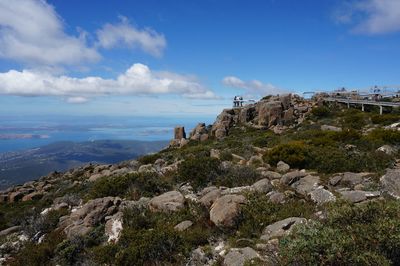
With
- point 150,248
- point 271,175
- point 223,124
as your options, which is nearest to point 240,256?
point 150,248

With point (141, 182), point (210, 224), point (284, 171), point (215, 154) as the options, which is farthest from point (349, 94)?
point (210, 224)

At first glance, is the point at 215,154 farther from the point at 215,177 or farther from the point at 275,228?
the point at 275,228

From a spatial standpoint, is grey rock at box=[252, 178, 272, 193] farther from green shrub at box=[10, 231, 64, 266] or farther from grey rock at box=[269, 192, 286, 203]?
green shrub at box=[10, 231, 64, 266]

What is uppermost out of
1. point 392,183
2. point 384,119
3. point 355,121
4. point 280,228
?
point 384,119

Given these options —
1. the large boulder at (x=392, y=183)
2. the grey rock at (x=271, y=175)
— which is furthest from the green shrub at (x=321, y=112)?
the large boulder at (x=392, y=183)

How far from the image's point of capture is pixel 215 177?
13031 mm

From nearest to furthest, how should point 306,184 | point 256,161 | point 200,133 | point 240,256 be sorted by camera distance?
point 240,256, point 306,184, point 256,161, point 200,133

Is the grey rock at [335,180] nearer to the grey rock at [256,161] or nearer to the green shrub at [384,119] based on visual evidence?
the grey rock at [256,161]

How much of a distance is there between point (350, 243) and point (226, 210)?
11.8 ft

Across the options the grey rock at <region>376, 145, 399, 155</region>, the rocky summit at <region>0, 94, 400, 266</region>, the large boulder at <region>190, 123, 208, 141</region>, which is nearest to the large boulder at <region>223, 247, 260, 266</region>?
the rocky summit at <region>0, 94, 400, 266</region>

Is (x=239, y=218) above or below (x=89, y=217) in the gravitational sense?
above

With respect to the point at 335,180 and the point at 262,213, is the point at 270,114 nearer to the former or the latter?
the point at 335,180

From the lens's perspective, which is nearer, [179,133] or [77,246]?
[77,246]

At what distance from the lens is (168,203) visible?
10203 mm
